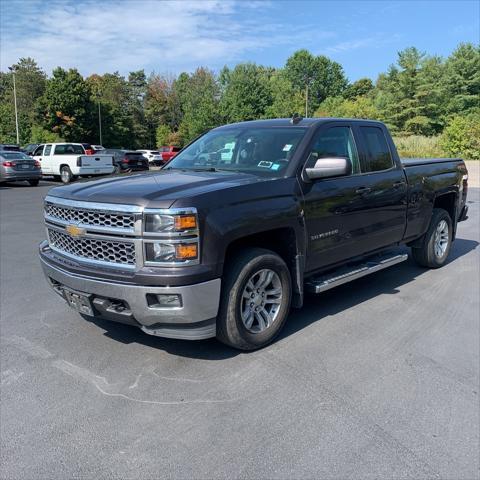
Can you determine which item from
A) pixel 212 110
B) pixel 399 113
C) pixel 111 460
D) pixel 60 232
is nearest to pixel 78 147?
pixel 60 232

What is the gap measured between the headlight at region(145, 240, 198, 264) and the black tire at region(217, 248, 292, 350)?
0.44 m

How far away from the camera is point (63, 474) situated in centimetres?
262

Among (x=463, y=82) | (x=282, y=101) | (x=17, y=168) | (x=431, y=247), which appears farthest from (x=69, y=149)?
(x=282, y=101)

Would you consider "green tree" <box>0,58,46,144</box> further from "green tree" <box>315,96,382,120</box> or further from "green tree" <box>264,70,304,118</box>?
"green tree" <box>315,96,382,120</box>

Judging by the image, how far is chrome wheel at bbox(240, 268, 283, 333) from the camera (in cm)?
402

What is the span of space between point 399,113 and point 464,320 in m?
49.7

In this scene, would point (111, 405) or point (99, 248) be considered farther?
point (99, 248)

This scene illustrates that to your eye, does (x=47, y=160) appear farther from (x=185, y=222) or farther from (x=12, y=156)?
(x=185, y=222)

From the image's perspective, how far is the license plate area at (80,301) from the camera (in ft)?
12.4

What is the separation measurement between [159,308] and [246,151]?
81.0 inches

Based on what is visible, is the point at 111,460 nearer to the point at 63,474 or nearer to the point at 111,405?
the point at 63,474

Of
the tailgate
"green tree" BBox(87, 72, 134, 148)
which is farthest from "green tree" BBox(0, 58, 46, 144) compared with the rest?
the tailgate

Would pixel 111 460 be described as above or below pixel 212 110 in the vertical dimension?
below

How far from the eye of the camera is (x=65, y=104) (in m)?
54.5
